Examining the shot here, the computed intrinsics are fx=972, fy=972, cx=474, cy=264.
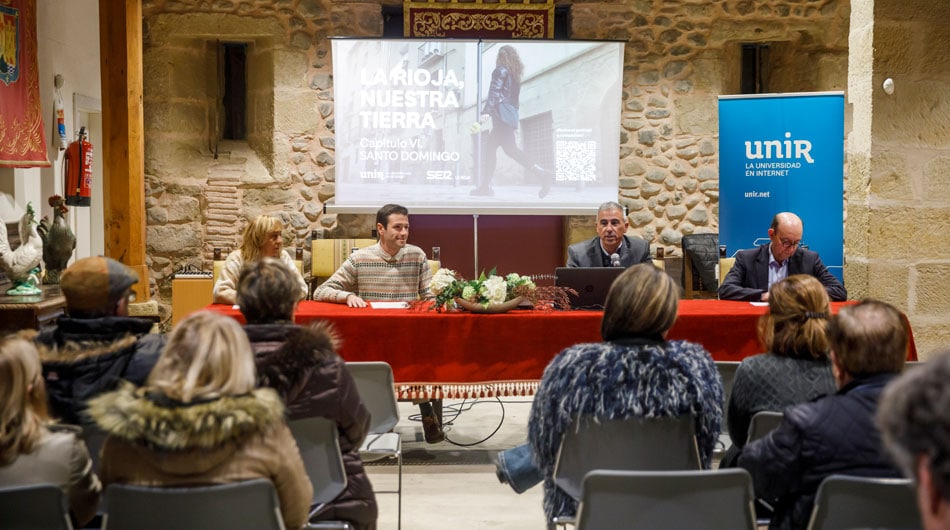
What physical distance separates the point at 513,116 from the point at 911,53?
395 cm

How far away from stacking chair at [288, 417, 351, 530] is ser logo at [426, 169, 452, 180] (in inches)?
232

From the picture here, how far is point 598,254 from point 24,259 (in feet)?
10.6

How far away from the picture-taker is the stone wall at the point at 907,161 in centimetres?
507

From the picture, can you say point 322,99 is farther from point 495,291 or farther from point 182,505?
point 182,505

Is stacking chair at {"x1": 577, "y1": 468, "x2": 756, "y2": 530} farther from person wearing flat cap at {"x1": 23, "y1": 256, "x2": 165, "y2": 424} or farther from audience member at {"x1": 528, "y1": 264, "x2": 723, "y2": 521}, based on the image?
person wearing flat cap at {"x1": 23, "y1": 256, "x2": 165, "y2": 424}

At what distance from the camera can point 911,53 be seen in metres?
5.07

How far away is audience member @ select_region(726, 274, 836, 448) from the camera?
279 cm

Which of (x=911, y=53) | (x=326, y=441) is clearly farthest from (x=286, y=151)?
(x=326, y=441)

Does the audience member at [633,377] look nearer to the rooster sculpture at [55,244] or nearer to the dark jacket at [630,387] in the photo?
the dark jacket at [630,387]

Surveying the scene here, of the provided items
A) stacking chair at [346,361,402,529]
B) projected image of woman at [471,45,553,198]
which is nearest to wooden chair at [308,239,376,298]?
projected image of woman at [471,45,553,198]

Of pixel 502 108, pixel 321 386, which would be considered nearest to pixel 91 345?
pixel 321 386

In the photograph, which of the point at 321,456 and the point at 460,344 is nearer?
the point at 321,456

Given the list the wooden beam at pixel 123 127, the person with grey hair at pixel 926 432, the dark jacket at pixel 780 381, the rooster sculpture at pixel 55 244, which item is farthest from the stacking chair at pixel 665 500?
the wooden beam at pixel 123 127

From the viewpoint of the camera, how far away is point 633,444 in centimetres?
262
